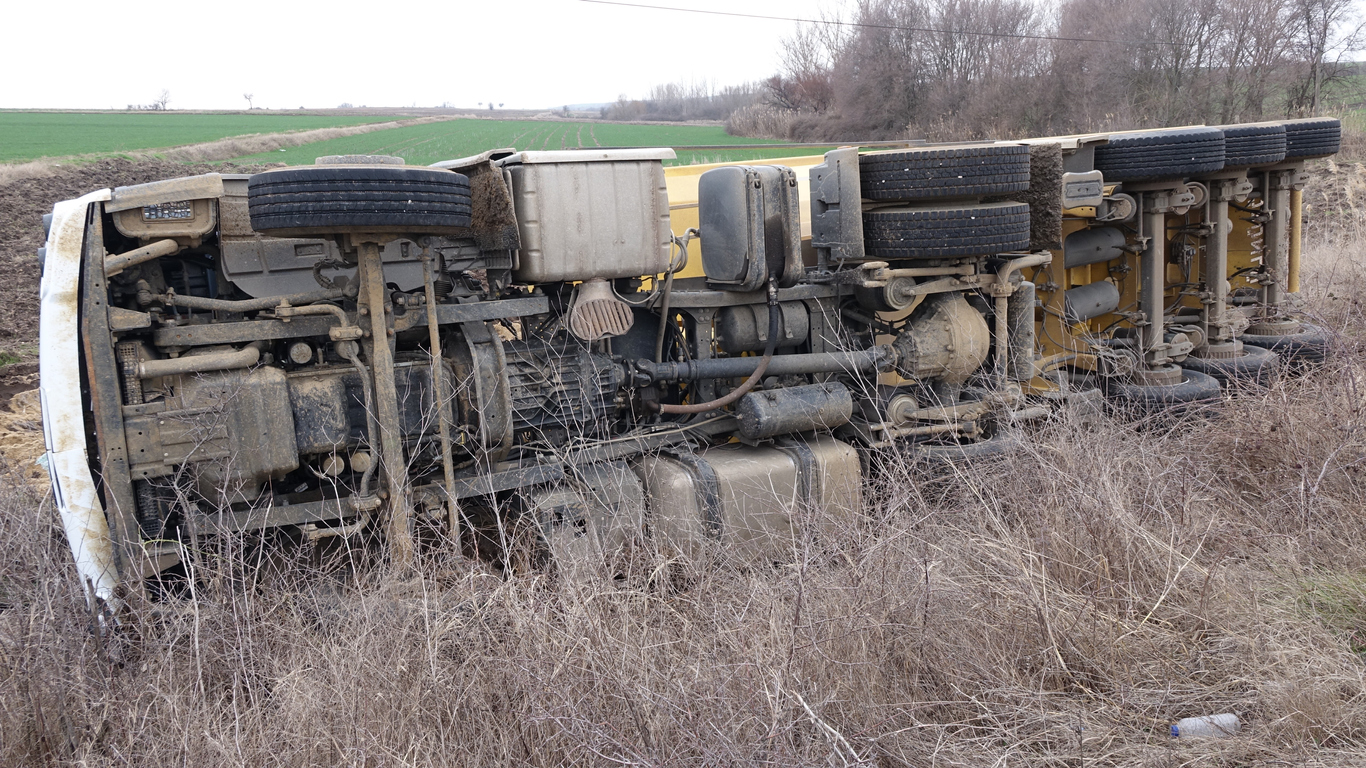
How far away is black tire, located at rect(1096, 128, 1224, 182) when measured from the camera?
208 inches

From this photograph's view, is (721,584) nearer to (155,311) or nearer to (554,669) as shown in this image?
(554,669)

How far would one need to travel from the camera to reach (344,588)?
3.45 m

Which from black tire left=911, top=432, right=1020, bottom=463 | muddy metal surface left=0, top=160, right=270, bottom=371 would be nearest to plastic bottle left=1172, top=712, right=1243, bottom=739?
black tire left=911, top=432, right=1020, bottom=463

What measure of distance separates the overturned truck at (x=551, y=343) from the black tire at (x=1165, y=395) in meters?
0.03

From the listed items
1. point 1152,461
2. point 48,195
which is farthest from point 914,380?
point 48,195

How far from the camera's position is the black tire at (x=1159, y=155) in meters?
5.29

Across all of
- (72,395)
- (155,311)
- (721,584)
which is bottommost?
(721,584)

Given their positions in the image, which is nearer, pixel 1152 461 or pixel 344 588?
pixel 344 588

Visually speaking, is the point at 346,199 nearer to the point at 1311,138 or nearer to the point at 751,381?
the point at 751,381

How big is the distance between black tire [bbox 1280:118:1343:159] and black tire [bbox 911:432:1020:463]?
329cm

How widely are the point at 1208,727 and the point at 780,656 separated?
110 centimetres

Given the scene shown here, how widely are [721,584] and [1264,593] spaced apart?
177 cm

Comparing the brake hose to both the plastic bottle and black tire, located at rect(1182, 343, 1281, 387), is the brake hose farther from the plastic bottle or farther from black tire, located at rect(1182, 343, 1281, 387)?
black tire, located at rect(1182, 343, 1281, 387)

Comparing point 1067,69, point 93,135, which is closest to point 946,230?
point 1067,69
